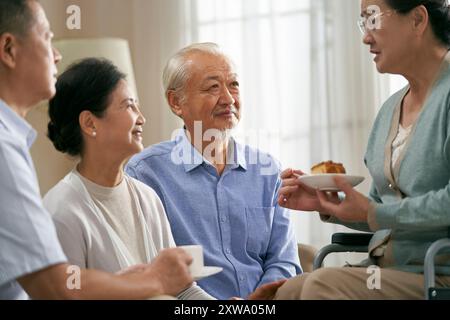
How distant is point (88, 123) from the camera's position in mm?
1876

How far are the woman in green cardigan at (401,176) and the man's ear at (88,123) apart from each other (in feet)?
1.77

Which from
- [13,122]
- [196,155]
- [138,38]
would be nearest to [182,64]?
[196,155]

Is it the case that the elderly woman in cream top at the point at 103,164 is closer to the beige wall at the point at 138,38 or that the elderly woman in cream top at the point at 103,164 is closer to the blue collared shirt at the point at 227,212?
the blue collared shirt at the point at 227,212

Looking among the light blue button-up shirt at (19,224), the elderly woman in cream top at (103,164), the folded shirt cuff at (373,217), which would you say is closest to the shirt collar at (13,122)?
the light blue button-up shirt at (19,224)

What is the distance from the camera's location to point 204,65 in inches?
96.7

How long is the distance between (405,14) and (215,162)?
0.79m

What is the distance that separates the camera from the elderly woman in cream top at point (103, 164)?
1773mm

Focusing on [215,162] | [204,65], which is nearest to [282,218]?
[215,162]

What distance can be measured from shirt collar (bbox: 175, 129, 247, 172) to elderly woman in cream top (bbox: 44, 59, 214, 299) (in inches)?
16.9

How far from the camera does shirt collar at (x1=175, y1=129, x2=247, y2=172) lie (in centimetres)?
238

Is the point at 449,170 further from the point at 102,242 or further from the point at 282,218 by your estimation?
the point at 102,242

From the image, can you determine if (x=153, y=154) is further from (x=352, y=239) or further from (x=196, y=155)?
(x=352, y=239)

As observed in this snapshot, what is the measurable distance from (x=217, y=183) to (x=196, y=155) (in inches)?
4.5

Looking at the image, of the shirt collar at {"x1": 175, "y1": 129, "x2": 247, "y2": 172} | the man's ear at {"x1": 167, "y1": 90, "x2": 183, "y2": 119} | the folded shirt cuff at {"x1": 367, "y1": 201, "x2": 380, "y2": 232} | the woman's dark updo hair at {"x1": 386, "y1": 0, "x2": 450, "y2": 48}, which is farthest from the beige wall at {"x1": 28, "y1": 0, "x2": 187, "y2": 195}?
the folded shirt cuff at {"x1": 367, "y1": 201, "x2": 380, "y2": 232}
